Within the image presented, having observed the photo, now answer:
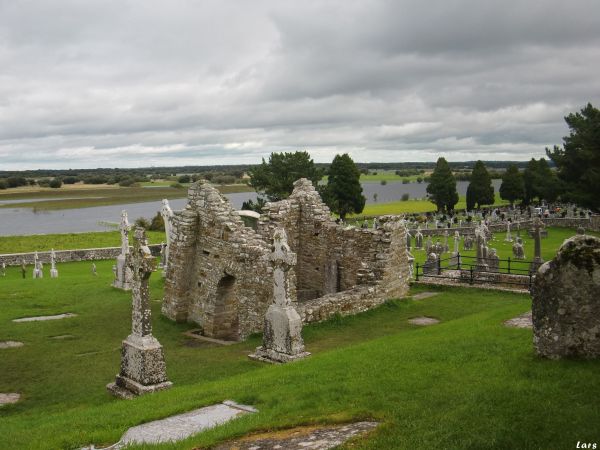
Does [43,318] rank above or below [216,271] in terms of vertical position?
below

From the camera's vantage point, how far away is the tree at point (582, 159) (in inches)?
1700

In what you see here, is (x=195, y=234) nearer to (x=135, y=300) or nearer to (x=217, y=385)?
Result: (x=135, y=300)

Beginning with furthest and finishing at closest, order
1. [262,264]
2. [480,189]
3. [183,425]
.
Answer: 1. [480,189]
2. [262,264]
3. [183,425]

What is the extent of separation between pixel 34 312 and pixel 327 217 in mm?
10628

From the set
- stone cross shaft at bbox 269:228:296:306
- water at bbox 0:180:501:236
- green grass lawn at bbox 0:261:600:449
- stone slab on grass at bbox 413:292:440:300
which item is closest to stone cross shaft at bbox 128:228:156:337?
green grass lawn at bbox 0:261:600:449

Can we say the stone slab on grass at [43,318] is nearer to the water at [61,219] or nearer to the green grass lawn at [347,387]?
the green grass lawn at [347,387]

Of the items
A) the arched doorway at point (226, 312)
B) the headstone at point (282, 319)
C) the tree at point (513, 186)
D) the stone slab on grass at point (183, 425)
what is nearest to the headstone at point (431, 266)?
the arched doorway at point (226, 312)

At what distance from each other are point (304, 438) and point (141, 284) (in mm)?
6132

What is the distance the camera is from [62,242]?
4853cm

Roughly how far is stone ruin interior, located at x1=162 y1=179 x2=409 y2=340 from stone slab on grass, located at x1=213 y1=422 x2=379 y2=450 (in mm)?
9243

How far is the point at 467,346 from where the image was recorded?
952 cm

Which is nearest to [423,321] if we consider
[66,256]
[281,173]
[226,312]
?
[226,312]

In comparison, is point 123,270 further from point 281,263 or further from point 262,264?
point 281,263

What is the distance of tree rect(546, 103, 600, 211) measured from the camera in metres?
43.2
